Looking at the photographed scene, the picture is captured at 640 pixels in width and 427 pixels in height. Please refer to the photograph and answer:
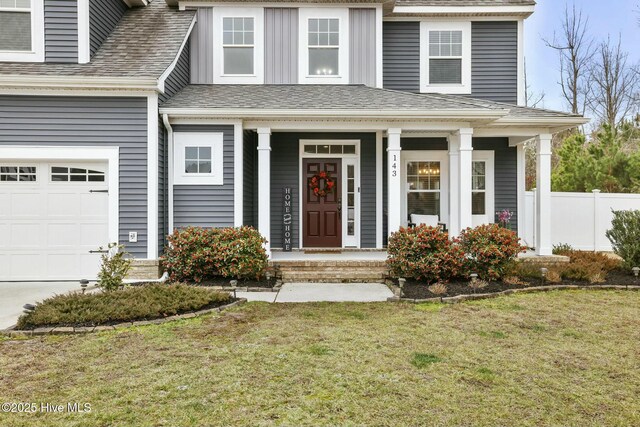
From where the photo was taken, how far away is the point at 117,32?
8.75 metres

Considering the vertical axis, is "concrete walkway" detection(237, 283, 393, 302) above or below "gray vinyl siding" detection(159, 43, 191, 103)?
below

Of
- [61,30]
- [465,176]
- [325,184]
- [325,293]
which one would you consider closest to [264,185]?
[325,184]

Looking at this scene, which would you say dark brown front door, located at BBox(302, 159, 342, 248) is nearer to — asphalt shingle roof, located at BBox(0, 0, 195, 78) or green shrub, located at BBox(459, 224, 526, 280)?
green shrub, located at BBox(459, 224, 526, 280)

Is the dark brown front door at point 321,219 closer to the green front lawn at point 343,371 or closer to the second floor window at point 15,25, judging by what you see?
the green front lawn at point 343,371

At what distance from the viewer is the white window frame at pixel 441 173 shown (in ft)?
32.6

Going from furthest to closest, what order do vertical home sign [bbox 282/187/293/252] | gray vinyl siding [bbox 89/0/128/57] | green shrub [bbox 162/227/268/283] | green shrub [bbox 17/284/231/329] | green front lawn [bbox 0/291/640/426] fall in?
vertical home sign [bbox 282/187/293/252] → gray vinyl siding [bbox 89/0/128/57] → green shrub [bbox 162/227/268/283] → green shrub [bbox 17/284/231/329] → green front lawn [bbox 0/291/640/426]

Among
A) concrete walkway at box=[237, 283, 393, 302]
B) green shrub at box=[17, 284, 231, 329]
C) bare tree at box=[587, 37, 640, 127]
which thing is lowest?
concrete walkway at box=[237, 283, 393, 302]

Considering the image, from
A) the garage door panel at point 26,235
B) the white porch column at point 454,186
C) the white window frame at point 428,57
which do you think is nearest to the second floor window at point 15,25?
the garage door panel at point 26,235

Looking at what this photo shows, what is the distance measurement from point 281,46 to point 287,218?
3.85 m

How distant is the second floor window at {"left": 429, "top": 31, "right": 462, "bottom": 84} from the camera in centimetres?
1009

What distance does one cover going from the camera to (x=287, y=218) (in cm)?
938

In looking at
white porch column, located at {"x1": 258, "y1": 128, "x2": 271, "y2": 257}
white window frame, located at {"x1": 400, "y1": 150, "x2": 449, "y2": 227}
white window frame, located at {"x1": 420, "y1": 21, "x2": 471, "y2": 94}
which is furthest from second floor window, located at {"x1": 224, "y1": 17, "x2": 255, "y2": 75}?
white window frame, located at {"x1": 400, "y1": 150, "x2": 449, "y2": 227}

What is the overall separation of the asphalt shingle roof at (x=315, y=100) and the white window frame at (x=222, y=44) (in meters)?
0.25

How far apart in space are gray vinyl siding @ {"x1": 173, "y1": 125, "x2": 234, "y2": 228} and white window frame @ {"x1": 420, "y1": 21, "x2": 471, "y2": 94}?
498cm
